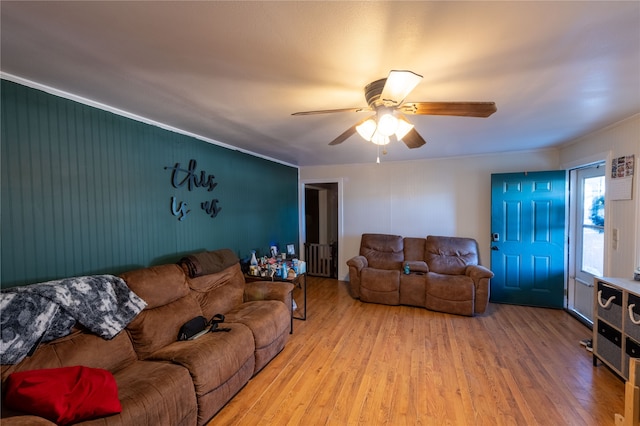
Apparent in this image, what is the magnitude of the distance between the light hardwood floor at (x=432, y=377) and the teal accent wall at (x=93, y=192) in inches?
62.9

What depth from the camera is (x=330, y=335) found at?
10.5ft

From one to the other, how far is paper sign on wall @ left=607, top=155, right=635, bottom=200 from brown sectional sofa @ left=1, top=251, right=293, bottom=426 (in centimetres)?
358

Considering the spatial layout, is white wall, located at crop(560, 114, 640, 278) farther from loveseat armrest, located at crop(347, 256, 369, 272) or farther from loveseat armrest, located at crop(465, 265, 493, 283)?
loveseat armrest, located at crop(347, 256, 369, 272)

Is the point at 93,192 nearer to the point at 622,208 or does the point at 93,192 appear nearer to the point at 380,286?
the point at 380,286

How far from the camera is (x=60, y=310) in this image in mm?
1700

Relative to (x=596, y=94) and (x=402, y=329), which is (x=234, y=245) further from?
(x=596, y=94)

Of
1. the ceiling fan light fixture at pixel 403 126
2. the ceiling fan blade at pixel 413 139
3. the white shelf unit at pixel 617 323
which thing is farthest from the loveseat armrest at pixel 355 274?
the ceiling fan light fixture at pixel 403 126

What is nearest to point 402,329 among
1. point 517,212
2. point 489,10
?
point 517,212

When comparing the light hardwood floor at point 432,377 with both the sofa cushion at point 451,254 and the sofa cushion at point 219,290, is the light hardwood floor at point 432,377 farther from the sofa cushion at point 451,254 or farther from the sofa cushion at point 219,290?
the sofa cushion at point 451,254

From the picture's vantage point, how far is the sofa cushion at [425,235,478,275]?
14.0ft

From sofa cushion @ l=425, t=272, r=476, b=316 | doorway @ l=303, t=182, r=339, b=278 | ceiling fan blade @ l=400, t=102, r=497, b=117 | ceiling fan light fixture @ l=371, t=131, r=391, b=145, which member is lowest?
sofa cushion @ l=425, t=272, r=476, b=316

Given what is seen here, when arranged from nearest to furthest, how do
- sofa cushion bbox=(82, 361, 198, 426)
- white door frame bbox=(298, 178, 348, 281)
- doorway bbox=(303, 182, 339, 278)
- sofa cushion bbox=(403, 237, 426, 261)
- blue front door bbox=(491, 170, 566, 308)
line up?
sofa cushion bbox=(82, 361, 198, 426) < blue front door bbox=(491, 170, 566, 308) < sofa cushion bbox=(403, 237, 426, 261) < white door frame bbox=(298, 178, 348, 281) < doorway bbox=(303, 182, 339, 278)

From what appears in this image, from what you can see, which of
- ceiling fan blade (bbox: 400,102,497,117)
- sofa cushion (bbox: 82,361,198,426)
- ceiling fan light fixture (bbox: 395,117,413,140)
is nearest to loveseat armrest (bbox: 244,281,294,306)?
sofa cushion (bbox: 82,361,198,426)

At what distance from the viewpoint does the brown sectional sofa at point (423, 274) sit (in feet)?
12.3
